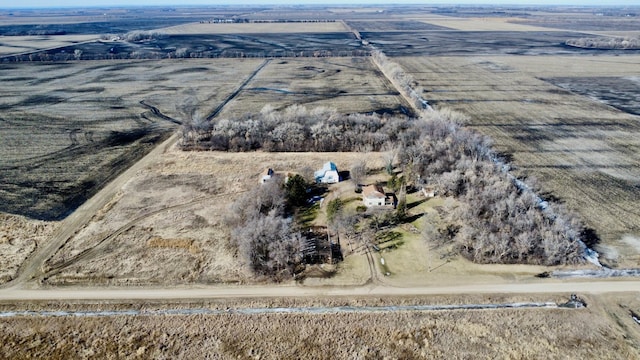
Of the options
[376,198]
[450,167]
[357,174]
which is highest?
[450,167]

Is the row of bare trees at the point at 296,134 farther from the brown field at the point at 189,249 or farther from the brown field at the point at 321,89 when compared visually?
the brown field at the point at 321,89

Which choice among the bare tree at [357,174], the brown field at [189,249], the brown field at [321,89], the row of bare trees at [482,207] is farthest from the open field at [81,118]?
the row of bare trees at [482,207]

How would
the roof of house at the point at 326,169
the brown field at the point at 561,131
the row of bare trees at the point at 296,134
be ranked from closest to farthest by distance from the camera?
1. the brown field at the point at 561,131
2. the roof of house at the point at 326,169
3. the row of bare trees at the point at 296,134

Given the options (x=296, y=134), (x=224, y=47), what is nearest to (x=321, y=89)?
(x=296, y=134)

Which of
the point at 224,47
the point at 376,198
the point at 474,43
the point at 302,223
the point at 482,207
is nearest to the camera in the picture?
the point at 302,223

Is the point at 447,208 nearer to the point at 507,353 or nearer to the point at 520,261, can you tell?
the point at 520,261

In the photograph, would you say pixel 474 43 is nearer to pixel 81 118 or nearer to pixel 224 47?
pixel 224 47
